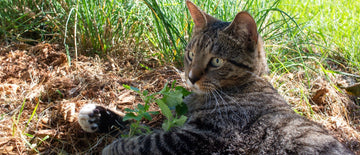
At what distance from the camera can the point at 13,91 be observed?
2.58 m

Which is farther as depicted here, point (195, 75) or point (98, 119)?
point (98, 119)

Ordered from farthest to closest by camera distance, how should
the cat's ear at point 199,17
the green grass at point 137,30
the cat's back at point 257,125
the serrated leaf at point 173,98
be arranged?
1. the green grass at point 137,30
2. the cat's ear at point 199,17
3. the serrated leaf at point 173,98
4. the cat's back at point 257,125

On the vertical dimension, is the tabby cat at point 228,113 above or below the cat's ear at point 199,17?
below

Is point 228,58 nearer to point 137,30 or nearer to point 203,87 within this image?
point 203,87

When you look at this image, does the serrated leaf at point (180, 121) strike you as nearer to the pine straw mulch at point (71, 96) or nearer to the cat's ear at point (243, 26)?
the pine straw mulch at point (71, 96)

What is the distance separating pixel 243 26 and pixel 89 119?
53.3 inches

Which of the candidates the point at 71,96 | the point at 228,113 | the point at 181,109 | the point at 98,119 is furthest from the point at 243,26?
the point at 71,96

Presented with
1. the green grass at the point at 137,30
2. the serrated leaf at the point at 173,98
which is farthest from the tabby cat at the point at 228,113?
the green grass at the point at 137,30

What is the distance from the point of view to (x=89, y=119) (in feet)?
7.14

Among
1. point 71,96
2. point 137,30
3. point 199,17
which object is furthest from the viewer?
point 137,30

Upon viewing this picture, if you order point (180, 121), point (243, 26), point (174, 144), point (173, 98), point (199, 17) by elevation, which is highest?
point (199, 17)

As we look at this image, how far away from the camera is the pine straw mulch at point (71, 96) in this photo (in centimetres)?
218

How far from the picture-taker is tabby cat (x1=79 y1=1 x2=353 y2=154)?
5.76ft

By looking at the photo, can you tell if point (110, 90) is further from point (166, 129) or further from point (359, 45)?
point (359, 45)
